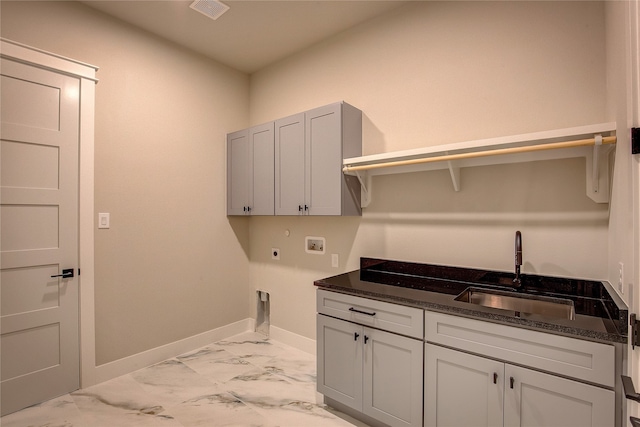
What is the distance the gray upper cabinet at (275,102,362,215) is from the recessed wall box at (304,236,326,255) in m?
0.42

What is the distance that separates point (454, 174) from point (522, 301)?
872 mm

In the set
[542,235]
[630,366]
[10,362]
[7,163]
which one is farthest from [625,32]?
[10,362]

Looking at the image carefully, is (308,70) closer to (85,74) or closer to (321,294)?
(85,74)

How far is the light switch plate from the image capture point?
8.31ft

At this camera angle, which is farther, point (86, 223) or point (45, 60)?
point (86, 223)

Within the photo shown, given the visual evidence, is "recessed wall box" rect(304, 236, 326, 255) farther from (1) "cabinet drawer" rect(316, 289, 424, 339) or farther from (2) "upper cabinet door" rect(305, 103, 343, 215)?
(1) "cabinet drawer" rect(316, 289, 424, 339)

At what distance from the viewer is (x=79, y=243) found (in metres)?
2.41

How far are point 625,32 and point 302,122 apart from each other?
1.98 meters

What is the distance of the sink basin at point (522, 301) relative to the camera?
1729mm

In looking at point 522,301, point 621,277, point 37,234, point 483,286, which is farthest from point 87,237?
point 621,277

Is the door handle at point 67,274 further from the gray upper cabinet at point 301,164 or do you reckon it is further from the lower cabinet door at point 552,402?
the lower cabinet door at point 552,402

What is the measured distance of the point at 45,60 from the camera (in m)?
2.22

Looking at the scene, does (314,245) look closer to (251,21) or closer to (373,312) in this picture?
(373,312)

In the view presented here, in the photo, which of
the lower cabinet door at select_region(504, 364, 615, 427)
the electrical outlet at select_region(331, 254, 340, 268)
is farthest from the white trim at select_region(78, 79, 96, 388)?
the lower cabinet door at select_region(504, 364, 615, 427)
